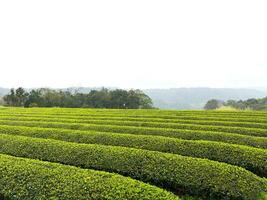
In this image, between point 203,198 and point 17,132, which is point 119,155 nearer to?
point 203,198

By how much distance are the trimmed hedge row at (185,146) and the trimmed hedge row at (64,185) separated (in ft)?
13.1

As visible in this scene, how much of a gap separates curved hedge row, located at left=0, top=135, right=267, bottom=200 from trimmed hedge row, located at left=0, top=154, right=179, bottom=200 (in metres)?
1.50

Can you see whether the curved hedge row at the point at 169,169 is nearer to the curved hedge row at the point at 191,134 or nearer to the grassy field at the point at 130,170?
the grassy field at the point at 130,170

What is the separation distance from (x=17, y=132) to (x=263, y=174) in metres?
10.7

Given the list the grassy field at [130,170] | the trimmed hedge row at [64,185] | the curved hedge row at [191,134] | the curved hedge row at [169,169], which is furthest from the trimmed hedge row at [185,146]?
the trimmed hedge row at [64,185]

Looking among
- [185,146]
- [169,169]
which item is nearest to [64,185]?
[169,169]

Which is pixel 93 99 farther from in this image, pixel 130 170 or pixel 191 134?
pixel 130 170

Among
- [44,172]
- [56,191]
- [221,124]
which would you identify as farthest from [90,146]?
[221,124]

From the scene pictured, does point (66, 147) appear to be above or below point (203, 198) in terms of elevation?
above

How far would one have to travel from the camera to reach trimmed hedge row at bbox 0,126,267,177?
36.5 feet

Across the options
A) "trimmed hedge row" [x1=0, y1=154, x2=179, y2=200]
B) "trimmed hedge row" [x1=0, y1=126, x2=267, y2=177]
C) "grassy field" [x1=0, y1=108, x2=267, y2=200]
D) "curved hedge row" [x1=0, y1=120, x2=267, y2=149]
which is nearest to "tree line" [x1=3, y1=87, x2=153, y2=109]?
"curved hedge row" [x1=0, y1=120, x2=267, y2=149]

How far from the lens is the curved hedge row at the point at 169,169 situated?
907cm

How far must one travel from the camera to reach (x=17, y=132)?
1570 cm

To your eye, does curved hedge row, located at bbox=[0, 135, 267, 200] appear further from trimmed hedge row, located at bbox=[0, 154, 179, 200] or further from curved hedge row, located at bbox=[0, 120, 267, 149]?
curved hedge row, located at bbox=[0, 120, 267, 149]
